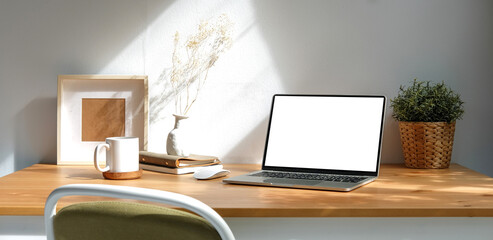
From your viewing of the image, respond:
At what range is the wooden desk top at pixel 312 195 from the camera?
123cm

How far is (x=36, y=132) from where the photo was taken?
1914mm

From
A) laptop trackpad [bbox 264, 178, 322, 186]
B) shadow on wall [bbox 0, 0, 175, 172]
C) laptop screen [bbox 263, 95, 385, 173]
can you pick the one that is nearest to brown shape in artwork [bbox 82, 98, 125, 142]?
shadow on wall [bbox 0, 0, 175, 172]

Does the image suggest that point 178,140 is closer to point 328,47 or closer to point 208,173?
point 208,173

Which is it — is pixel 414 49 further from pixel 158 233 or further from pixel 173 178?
pixel 158 233

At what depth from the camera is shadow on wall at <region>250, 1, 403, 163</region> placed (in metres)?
1.91

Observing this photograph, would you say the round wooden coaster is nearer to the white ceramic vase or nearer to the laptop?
the white ceramic vase

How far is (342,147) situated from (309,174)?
14 centimetres

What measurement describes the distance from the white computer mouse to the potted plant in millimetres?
619

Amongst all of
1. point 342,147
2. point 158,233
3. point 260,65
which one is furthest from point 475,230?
point 260,65

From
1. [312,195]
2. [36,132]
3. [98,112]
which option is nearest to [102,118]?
[98,112]

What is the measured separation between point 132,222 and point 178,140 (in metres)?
0.92

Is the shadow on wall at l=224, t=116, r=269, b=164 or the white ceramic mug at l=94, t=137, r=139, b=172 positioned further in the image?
the shadow on wall at l=224, t=116, r=269, b=164

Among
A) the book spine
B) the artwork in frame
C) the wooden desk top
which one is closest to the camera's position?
the wooden desk top

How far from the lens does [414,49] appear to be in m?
1.91
